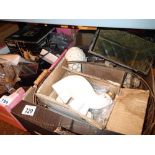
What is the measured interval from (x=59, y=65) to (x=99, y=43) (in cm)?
32

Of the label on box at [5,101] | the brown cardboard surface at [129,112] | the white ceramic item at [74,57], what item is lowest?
the label on box at [5,101]

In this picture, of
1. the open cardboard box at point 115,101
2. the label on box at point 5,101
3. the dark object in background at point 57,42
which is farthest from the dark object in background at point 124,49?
the label on box at point 5,101

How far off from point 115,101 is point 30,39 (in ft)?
2.97

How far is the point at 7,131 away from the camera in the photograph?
1404 millimetres

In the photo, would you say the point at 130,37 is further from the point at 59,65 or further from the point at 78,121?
the point at 78,121

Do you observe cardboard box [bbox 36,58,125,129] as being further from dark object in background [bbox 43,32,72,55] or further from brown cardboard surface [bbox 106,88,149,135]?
dark object in background [bbox 43,32,72,55]

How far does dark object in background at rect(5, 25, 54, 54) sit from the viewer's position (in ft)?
5.15

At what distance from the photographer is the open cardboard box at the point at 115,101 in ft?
3.13

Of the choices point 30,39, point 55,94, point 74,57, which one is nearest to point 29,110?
point 55,94

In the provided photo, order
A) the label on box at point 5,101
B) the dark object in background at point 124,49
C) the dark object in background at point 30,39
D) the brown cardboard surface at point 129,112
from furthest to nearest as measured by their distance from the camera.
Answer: the dark object in background at point 30,39, the dark object in background at point 124,49, the label on box at point 5,101, the brown cardboard surface at point 129,112

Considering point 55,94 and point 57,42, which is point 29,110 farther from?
point 57,42

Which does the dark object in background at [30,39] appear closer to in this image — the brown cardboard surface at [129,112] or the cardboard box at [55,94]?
the cardboard box at [55,94]

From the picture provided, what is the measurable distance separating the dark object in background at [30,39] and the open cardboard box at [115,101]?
400 millimetres
